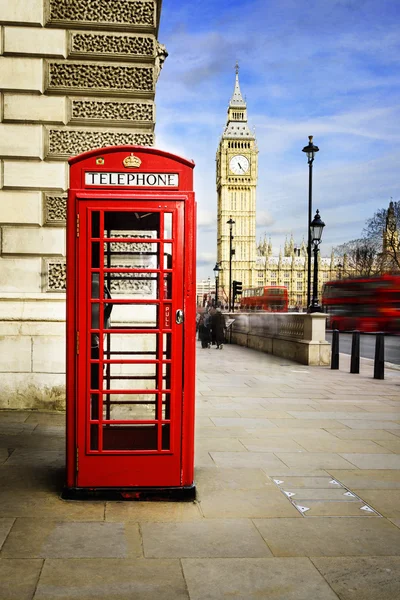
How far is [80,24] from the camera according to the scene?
25.8 ft

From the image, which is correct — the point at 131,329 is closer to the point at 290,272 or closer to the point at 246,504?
the point at 246,504

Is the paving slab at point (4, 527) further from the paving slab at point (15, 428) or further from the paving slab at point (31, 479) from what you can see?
the paving slab at point (15, 428)

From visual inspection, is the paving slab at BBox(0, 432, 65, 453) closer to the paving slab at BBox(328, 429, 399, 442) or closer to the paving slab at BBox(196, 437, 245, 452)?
the paving slab at BBox(196, 437, 245, 452)

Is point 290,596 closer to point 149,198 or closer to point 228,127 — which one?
point 149,198

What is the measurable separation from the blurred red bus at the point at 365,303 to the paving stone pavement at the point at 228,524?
83.1 feet

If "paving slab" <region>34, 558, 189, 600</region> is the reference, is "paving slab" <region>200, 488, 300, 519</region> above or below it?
below

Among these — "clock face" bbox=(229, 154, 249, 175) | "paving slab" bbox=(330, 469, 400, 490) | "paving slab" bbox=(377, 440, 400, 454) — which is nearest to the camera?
"paving slab" bbox=(330, 469, 400, 490)

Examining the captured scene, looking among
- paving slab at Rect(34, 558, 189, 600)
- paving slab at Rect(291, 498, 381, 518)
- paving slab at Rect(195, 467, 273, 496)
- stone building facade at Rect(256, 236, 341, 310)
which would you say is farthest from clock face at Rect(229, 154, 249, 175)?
paving slab at Rect(34, 558, 189, 600)

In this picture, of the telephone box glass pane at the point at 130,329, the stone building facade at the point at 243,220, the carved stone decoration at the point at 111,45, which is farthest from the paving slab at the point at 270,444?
the stone building facade at the point at 243,220

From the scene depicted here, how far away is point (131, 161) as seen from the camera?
172 inches

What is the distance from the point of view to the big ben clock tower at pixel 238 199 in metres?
127

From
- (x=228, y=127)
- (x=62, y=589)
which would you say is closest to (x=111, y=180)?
(x=62, y=589)

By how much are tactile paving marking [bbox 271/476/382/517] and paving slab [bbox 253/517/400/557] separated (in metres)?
0.12

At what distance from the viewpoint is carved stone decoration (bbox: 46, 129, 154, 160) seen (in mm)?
7828
